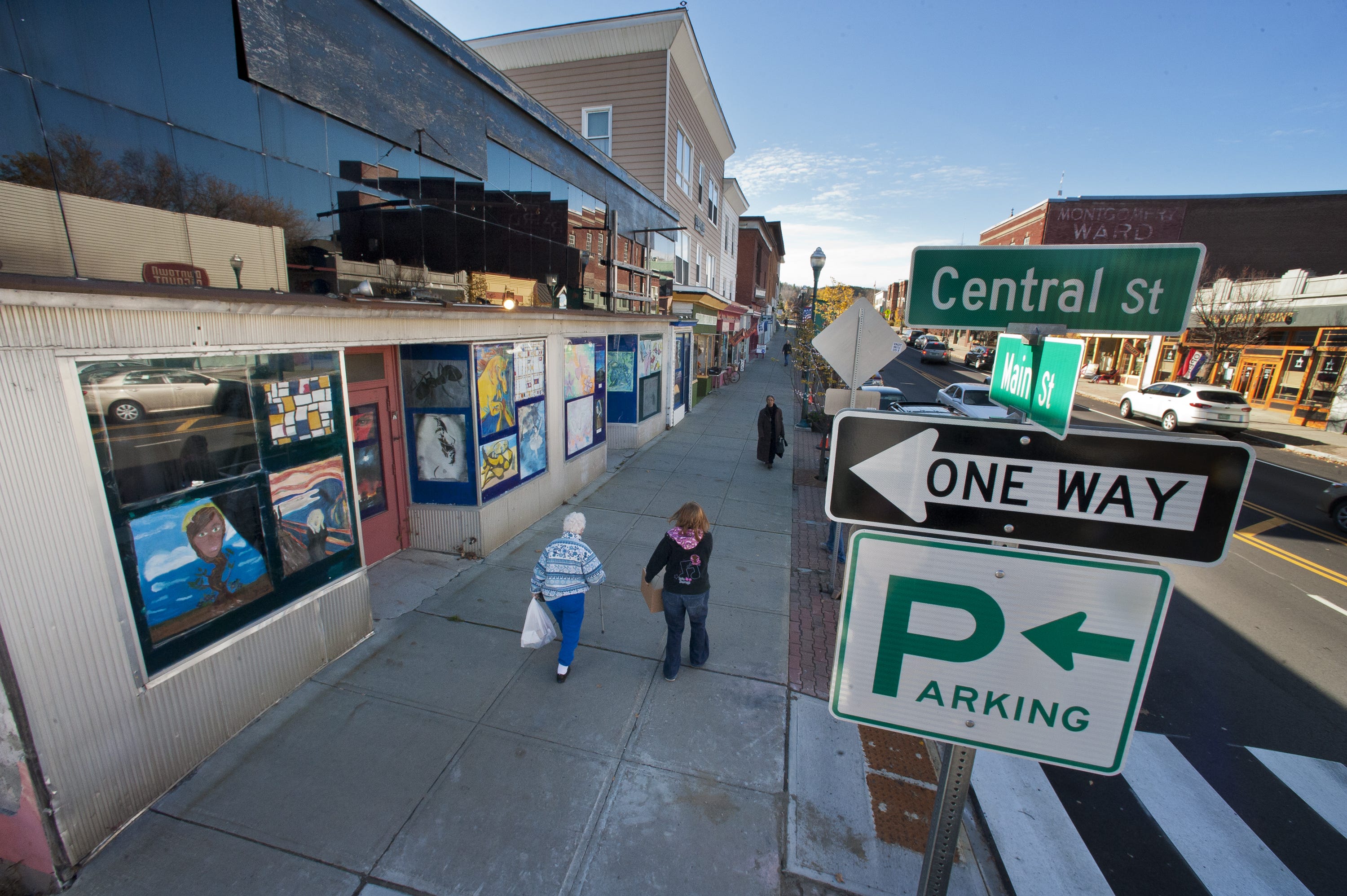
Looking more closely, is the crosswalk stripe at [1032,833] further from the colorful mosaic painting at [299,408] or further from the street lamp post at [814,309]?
the street lamp post at [814,309]

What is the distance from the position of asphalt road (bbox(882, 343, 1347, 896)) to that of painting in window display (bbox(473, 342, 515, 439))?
6.69 m

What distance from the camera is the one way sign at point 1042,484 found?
64.0 inches

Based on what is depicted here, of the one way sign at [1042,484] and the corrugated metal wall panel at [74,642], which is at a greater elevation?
the one way sign at [1042,484]

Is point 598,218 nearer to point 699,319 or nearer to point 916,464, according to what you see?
point 699,319

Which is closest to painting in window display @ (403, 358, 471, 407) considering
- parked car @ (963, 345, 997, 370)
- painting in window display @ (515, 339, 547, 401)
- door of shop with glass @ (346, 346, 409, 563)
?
door of shop with glass @ (346, 346, 409, 563)

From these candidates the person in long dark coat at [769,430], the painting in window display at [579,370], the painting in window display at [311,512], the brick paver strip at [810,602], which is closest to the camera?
the painting in window display at [311,512]

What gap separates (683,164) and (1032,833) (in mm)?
19839

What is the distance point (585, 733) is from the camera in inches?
173

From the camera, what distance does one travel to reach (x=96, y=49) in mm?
3521

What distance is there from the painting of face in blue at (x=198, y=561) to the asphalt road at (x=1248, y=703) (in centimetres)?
618

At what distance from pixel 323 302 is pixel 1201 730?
818cm

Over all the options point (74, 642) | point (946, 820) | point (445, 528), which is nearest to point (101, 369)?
point (74, 642)

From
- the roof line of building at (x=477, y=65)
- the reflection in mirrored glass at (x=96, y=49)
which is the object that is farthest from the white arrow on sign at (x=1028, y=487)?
the roof line of building at (x=477, y=65)

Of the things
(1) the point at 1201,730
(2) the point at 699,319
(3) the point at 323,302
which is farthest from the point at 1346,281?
(3) the point at 323,302
